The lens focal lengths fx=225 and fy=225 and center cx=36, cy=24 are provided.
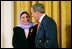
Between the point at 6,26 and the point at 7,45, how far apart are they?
0.36 m

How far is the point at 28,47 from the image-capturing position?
3615 mm

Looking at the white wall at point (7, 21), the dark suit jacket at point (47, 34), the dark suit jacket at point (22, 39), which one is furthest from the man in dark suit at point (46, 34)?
the white wall at point (7, 21)

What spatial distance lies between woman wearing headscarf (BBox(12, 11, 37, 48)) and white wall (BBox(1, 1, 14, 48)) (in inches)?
21.6

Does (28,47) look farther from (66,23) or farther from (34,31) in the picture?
(66,23)

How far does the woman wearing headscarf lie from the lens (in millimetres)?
3578

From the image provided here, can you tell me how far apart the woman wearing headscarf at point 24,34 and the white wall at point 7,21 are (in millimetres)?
549

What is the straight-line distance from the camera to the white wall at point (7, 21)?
13.7 feet

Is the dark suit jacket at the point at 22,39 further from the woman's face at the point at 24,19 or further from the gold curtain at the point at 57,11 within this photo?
the gold curtain at the point at 57,11

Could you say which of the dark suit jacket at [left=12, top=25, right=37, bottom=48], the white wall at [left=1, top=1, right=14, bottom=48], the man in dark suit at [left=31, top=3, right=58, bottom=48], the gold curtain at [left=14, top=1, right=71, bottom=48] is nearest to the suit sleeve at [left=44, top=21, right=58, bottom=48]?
the man in dark suit at [left=31, top=3, right=58, bottom=48]

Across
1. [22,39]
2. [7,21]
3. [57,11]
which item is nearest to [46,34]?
[22,39]

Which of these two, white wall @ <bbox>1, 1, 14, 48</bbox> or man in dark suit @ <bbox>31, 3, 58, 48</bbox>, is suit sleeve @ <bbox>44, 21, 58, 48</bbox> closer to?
man in dark suit @ <bbox>31, 3, 58, 48</bbox>

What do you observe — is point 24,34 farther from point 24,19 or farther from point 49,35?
point 49,35

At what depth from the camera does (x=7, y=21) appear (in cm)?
419

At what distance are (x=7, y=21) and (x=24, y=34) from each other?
2.26 ft
